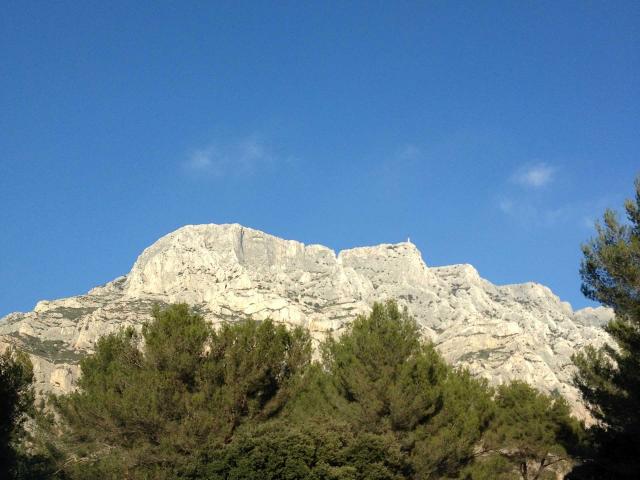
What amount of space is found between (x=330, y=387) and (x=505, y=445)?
39.8ft

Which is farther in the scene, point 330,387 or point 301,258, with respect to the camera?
point 301,258

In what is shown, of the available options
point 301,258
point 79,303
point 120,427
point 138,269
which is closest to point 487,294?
point 301,258

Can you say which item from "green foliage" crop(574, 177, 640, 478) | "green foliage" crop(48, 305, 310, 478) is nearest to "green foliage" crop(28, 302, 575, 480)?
"green foliage" crop(48, 305, 310, 478)

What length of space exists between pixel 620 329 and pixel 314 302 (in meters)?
134

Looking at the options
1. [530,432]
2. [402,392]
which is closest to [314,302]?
[530,432]

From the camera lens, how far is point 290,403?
83.9 feet

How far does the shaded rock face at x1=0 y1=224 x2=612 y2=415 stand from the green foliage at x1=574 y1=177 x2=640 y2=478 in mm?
71776

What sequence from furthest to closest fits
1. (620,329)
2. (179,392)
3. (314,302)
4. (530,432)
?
(314,302) < (530,432) < (179,392) < (620,329)

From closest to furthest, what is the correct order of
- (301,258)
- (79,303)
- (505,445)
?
(505,445)
(79,303)
(301,258)

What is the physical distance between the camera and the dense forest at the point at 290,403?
2075 cm

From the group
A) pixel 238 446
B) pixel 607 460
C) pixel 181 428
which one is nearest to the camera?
pixel 238 446

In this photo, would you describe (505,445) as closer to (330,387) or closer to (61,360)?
(330,387)

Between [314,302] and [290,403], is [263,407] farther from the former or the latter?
[314,302]

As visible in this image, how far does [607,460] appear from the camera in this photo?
24656mm
